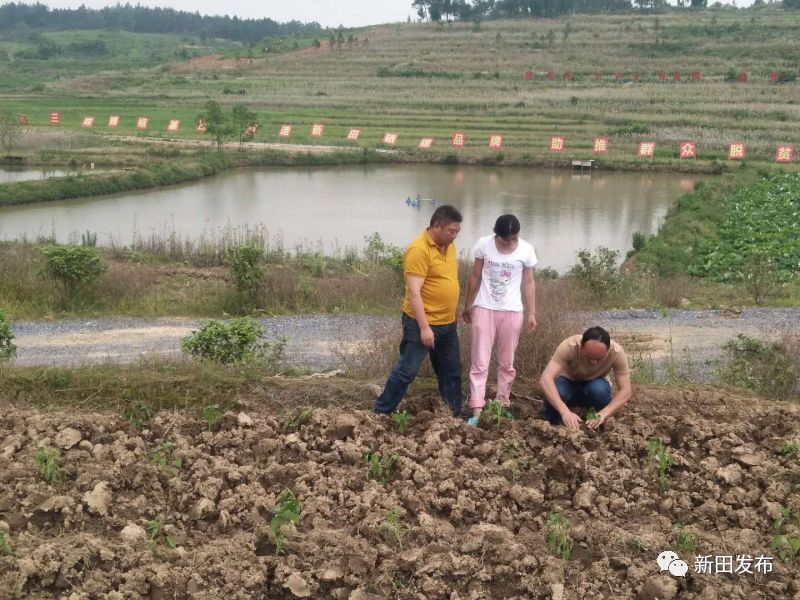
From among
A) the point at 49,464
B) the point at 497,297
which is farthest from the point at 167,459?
the point at 497,297

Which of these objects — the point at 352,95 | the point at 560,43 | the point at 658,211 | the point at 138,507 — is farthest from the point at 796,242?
the point at 560,43

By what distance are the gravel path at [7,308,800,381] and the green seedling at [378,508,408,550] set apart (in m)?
3.20

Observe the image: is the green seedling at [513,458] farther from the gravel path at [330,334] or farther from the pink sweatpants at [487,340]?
the gravel path at [330,334]

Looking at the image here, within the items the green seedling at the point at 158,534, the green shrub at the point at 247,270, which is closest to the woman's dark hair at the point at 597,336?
the green seedling at the point at 158,534

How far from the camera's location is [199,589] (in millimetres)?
4109

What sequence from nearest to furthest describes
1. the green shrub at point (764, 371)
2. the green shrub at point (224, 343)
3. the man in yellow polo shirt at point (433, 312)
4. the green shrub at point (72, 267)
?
the man in yellow polo shirt at point (433, 312) → the green shrub at point (764, 371) → the green shrub at point (224, 343) → the green shrub at point (72, 267)

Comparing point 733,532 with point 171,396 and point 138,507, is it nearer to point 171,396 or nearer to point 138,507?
point 138,507

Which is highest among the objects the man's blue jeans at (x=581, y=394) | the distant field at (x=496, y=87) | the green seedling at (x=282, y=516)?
the distant field at (x=496, y=87)

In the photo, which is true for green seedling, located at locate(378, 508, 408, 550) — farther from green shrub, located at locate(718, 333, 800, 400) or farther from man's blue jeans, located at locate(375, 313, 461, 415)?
green shrub, located at locate(718, 333, 800, 400)

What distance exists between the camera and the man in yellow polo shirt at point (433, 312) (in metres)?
5.40

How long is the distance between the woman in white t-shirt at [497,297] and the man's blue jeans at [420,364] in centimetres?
13

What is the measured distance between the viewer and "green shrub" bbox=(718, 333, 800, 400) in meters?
6.62

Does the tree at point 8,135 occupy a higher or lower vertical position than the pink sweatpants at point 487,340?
higher

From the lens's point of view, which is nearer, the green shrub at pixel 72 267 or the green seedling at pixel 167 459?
the green seedling at pixel 167 459
